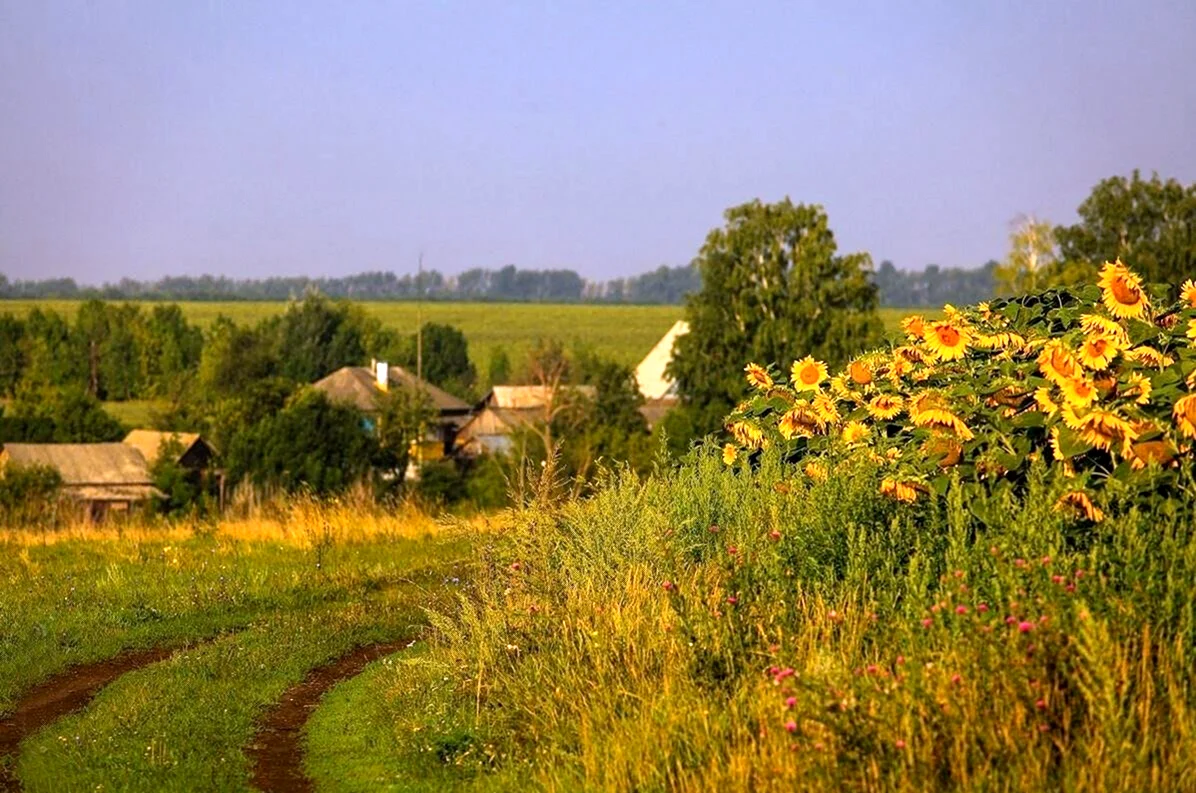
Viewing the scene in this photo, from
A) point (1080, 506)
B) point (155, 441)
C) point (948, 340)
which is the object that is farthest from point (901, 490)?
point (155, 441)

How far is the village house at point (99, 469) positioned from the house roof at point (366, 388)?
14.4 metres

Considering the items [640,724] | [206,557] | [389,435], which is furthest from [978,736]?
[389,435]

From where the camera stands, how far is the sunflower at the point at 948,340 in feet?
34.2

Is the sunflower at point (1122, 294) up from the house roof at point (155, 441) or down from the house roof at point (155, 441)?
up

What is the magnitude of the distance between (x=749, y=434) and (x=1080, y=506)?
4.44 meters

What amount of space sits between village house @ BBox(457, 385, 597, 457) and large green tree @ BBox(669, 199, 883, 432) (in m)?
18.0

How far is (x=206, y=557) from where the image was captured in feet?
57.1

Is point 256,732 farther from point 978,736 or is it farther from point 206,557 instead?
point 206,557

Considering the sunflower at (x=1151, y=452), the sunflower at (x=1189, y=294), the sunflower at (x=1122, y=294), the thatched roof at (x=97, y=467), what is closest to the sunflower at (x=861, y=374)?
the sunflower at (x=1189, y=294)

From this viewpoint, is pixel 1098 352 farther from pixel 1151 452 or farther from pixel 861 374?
pixel 861 374

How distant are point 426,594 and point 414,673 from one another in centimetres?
395

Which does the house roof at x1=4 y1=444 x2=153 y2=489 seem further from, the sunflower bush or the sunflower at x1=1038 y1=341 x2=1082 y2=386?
the sunflower at x1=1038 y1=341 x2=1082 y2=386

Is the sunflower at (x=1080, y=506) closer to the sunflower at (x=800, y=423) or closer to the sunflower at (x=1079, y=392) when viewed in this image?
the sunflower at (x=1079, y=392)

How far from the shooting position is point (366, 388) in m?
99.3
